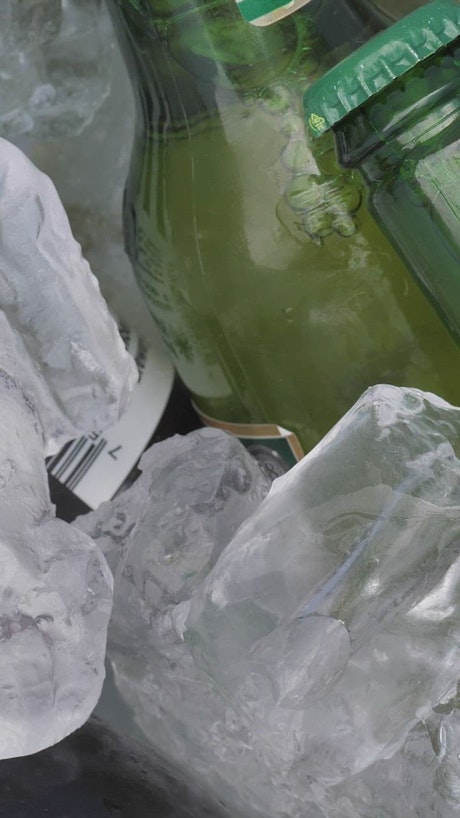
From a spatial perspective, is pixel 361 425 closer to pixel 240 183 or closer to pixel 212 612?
pixel 212 612

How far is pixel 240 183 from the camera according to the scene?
77 cm

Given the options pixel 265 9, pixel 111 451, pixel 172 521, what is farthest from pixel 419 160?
pixel 111 451

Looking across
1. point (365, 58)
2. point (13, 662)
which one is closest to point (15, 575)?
point (13, 662)

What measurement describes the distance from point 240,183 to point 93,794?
44 cm

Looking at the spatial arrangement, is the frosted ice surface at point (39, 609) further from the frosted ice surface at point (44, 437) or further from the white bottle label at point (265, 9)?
the white bottle label at point (265, 9)

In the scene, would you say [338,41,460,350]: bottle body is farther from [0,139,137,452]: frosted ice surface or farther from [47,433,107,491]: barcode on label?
[47,433,107,491]: barcode on label

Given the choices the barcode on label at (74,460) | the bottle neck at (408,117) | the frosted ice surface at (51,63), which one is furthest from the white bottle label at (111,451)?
the bottle neck at (408,117)

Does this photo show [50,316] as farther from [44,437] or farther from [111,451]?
[111,451]

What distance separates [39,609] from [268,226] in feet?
1.28

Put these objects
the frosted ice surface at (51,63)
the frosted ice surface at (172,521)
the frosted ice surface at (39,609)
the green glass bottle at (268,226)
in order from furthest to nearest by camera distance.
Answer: the frosted ice surface at (51,63), the green glass bottle at (268,226), the frosted ice surface at (172,521), the frosted ice surface at (39,609)

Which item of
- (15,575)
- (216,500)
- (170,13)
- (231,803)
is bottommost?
(231,803)

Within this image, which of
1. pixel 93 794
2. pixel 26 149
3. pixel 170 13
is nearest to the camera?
pixel 93 794

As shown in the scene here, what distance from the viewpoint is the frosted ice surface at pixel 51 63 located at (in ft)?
2.77

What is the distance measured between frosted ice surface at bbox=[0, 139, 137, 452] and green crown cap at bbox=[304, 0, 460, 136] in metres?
0.16
